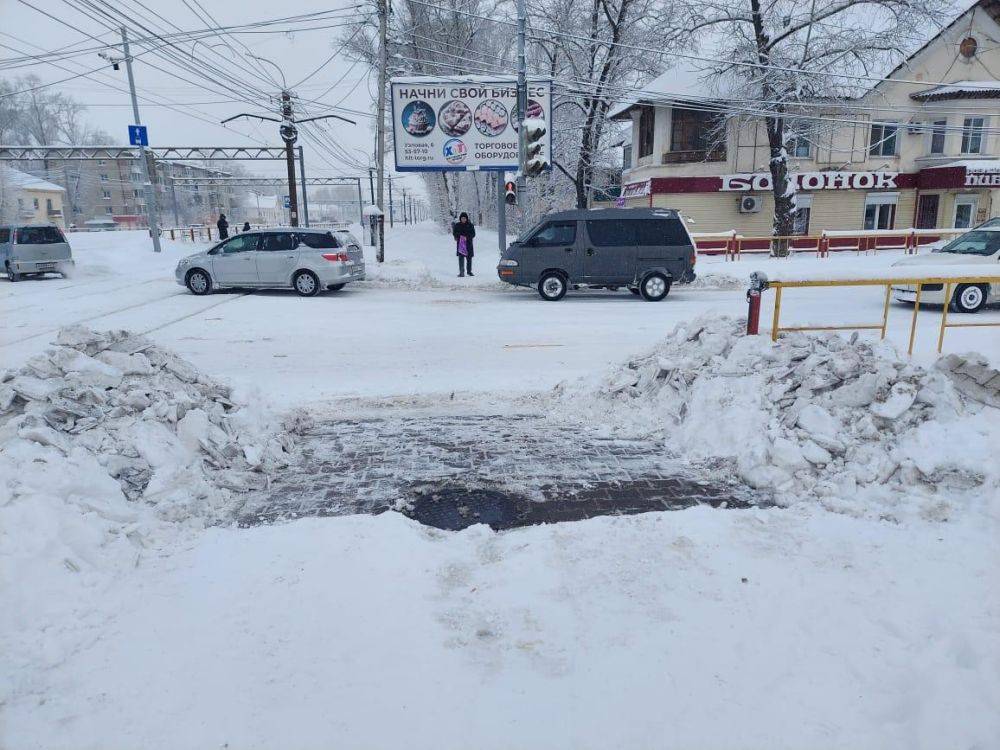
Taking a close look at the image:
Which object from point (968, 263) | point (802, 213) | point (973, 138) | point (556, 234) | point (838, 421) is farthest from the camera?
point (802, 213)

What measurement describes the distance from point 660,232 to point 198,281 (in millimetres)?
12219

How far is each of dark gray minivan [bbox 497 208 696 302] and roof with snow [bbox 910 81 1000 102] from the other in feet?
74.1

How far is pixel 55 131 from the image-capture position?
72.4 metres

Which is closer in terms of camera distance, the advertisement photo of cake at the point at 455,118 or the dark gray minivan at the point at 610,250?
the dark gray minivan at the point at 610,250

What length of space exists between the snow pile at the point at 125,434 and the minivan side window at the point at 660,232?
11801 millimetres

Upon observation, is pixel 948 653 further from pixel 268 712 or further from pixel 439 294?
pixel 439 294

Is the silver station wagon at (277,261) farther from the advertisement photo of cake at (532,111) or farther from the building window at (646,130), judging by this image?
the building window at (646,130)

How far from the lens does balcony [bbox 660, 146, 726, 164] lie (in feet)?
98.3

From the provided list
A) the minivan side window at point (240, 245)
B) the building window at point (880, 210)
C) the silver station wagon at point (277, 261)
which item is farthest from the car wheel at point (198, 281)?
the building window at point (880, 210)

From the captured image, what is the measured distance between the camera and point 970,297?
1249cm

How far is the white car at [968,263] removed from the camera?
12.4 meters

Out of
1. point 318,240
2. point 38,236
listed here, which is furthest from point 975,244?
point 38,236

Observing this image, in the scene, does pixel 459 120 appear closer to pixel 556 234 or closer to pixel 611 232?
pixel 556 234

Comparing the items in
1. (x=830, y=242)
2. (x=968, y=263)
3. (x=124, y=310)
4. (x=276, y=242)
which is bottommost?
(x=124, y=310)
